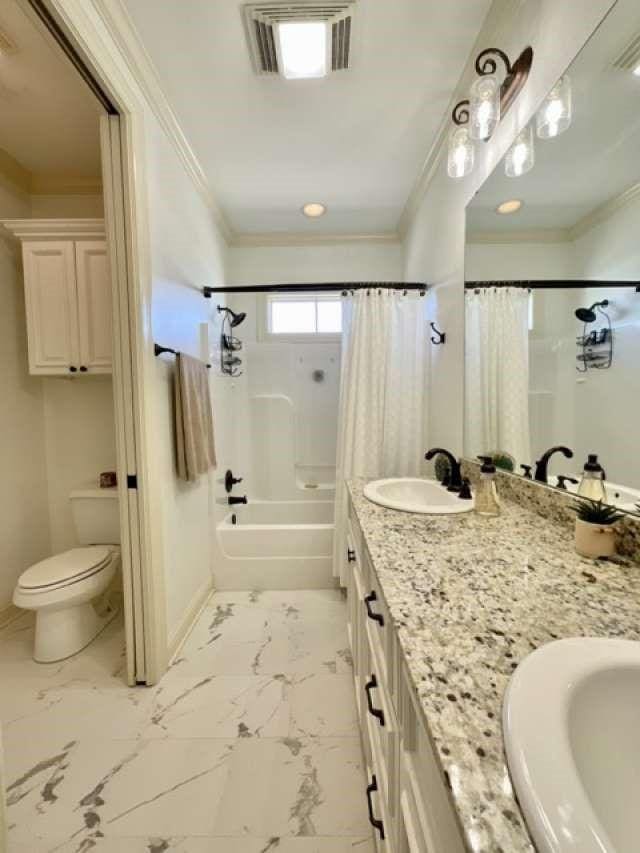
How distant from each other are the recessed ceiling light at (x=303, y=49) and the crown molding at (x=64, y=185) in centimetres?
149

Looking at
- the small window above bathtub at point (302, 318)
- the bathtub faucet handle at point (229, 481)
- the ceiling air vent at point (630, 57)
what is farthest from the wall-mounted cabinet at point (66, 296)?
the ceiling air vent at point (630, 57)

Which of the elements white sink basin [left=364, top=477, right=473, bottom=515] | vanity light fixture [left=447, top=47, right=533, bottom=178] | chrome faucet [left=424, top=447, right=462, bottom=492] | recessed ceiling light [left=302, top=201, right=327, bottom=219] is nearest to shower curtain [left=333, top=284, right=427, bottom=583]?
white sink basin [left=364, top=477, right=473, bottom=515]

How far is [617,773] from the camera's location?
1.47 ft

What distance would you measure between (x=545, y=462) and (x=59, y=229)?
2.51 metres

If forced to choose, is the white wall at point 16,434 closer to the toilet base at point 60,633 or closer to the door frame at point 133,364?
the toilet base at point 60,633

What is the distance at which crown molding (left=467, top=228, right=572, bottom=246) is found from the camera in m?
1.09

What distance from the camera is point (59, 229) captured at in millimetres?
1927

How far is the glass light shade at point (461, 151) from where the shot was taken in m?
1.42

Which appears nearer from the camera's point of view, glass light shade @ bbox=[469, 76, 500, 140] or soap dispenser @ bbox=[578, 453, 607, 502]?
soap dispenser @ bbox=[578, 453, 607, 502]

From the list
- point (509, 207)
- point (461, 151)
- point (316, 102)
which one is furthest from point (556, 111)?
point (316, 102)

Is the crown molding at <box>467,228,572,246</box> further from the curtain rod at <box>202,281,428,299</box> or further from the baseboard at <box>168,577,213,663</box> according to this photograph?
the baseboard at <box>168,577,213,663</box>

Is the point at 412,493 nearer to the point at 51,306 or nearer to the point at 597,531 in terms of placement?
the point at 597,531

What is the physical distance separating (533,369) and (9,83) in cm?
247

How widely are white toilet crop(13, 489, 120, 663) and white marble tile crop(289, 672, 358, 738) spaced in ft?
3.61
